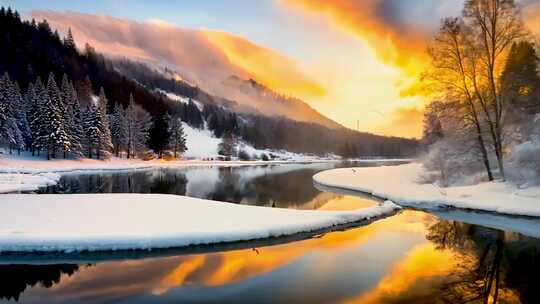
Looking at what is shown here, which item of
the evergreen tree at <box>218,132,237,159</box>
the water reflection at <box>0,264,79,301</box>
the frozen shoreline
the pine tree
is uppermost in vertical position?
the pine tree

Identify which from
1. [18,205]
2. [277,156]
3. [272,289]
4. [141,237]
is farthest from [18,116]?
[277,156]

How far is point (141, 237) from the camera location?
584 inches

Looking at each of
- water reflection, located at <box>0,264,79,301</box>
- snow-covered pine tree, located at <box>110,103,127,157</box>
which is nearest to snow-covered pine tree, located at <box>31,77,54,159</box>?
snow-covered pine tree, located at <box>110,103,127,157</box>

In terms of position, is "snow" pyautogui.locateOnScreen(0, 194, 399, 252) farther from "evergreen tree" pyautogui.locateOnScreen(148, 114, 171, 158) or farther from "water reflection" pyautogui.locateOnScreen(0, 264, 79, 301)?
"evergreen tree" pyautogui.locateOnScreen(148, 114, 171, 158)

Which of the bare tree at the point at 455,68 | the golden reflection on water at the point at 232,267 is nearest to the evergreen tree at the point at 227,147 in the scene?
the bare tree at the point at 455,68

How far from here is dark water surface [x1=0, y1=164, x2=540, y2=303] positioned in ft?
32.6

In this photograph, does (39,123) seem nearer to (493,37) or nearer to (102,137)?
(102,137)

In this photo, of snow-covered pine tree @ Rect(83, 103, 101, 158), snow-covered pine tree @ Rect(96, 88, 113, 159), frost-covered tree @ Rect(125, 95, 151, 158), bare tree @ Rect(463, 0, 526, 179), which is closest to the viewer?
bare tree @ Rect(463, 0, 526, 179)

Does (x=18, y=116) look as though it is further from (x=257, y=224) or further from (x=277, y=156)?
(x=277, y=156)

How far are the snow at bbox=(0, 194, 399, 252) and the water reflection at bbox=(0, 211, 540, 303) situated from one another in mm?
1487

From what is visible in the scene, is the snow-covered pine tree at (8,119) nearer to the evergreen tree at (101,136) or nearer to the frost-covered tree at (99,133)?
the frost-covered tree at (99,133)

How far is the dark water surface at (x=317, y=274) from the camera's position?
995 cm

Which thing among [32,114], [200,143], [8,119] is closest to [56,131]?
[32,114]

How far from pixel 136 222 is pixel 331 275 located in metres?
10.1
